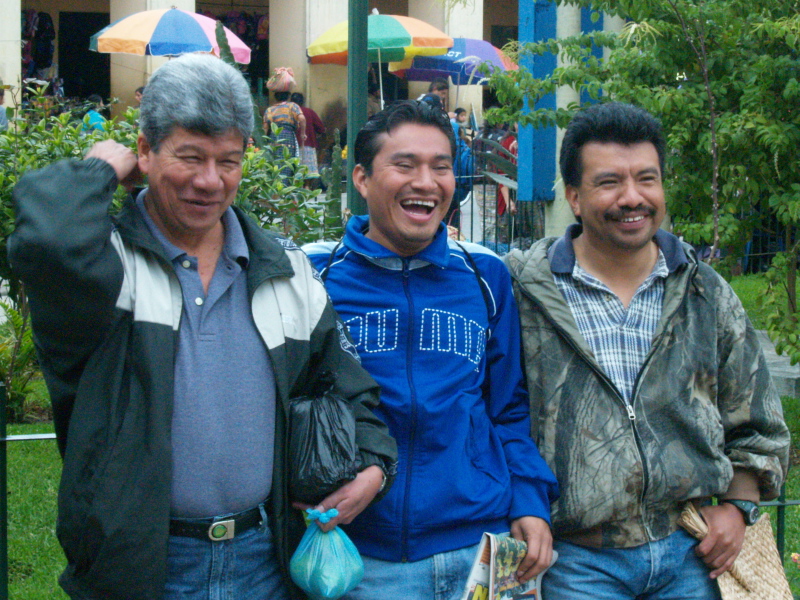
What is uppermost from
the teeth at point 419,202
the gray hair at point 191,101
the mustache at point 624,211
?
the gray hair at point 191,101

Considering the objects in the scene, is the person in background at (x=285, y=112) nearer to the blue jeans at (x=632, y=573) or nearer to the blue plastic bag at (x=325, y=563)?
the blue jeans at (x=632, y=573)

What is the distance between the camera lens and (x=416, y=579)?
2.65 metres

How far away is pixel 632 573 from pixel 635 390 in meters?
0.51

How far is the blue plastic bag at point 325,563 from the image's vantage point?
240 centimetres

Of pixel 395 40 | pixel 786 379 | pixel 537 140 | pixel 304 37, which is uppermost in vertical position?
pixel 304 37

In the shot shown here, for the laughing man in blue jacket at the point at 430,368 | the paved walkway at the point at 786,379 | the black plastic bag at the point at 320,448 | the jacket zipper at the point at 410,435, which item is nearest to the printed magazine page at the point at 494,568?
the laughing man in blue jacket at the point at 430,368

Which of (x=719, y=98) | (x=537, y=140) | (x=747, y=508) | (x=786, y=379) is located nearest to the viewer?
(x=747, y=508)

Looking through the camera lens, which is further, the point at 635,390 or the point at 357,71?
the point at 357,71

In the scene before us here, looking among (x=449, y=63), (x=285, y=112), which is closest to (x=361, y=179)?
(x=285, y=112)

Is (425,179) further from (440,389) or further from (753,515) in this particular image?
(753,515)

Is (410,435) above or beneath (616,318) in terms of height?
beneath

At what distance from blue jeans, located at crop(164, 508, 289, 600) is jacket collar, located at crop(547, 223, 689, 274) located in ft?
3.82

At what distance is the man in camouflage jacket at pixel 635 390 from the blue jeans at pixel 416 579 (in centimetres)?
33

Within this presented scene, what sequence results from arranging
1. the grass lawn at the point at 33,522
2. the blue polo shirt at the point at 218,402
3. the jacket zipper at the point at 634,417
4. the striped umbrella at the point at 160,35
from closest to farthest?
the blue polo shirt at the point at 218,402 → the jacket zipper at the point at 634,417 → the grass lawn at the point at 33,522 → the striped umbrella at the point at 160,35
